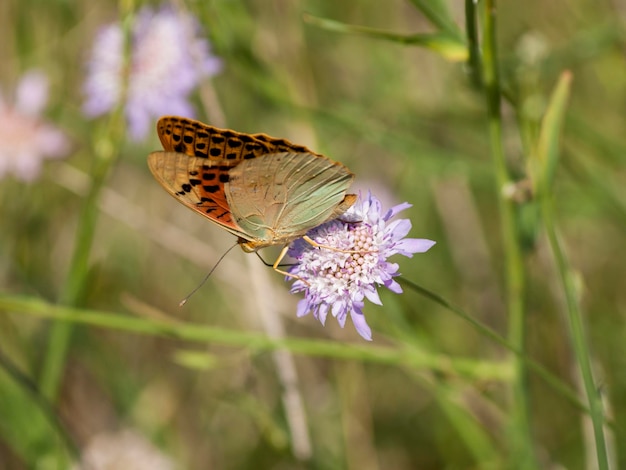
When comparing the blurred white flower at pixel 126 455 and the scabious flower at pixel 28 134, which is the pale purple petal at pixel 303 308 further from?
the scabious flower at pixel 28 134

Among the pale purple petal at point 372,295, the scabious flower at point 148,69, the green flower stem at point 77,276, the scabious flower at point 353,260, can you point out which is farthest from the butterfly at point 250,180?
the scabious flower at point 148,69

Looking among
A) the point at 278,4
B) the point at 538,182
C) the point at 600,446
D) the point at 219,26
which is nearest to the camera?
the point at 600,446

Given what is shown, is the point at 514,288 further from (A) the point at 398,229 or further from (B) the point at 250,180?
(B) the point at 250,180

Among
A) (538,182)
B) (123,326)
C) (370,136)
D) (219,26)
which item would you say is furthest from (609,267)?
(123,326)

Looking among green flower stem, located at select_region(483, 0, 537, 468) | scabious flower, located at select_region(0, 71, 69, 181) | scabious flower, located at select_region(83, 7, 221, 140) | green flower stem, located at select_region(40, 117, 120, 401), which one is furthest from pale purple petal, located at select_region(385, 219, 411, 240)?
scabious flower, located at select_region(0, 71, 69, 181)

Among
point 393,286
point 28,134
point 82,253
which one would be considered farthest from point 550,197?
point 28,134

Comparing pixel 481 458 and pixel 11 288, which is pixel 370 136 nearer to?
pixel 481 458

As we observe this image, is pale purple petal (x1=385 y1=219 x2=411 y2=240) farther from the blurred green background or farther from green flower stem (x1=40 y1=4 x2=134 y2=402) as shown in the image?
green flower stem (x1=40 y1=4 x2=134 y2=402)

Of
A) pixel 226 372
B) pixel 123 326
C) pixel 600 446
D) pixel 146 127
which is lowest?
pixel 600 446
